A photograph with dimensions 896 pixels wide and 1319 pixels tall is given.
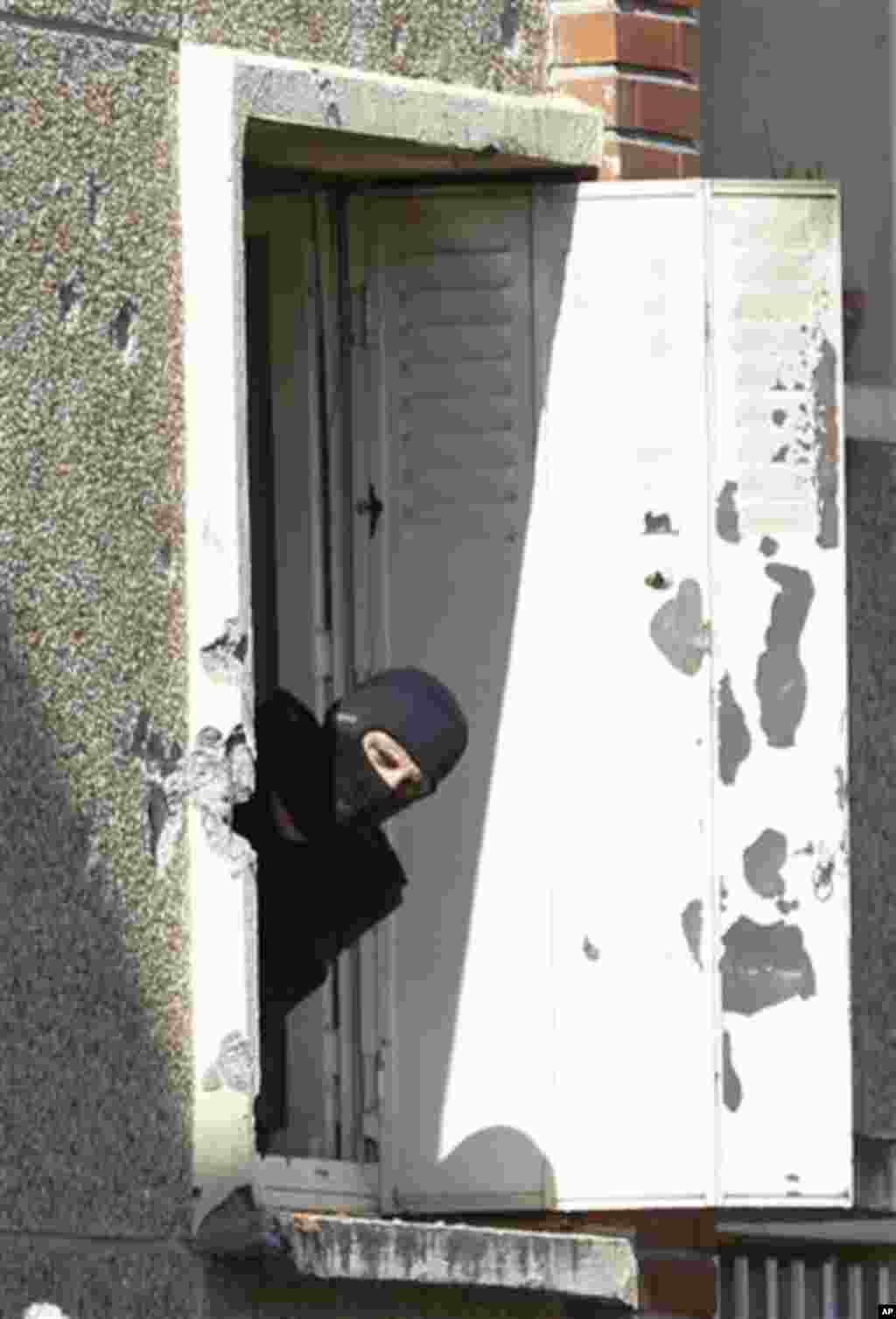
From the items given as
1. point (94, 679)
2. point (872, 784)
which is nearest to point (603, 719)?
point (94, 679)

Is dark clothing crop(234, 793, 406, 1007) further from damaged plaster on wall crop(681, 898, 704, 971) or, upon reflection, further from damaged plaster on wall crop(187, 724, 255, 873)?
damaged plaster on wall crop(681, 898, 704, 971)

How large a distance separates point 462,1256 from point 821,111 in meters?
2.76

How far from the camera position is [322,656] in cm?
870

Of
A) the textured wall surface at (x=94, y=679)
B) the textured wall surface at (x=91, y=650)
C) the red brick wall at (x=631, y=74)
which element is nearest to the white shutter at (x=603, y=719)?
the red brick wall at (x=631, y=74)

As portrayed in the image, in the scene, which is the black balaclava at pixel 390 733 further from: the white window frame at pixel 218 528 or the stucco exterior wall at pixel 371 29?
the stucco exterior wall at pixel 371 29

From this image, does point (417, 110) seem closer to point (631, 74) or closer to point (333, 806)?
point (631, 74)

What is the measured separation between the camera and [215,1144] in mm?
7879

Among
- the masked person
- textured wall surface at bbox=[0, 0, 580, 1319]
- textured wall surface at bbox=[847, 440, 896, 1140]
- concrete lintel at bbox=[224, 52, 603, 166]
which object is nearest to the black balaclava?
the masked person

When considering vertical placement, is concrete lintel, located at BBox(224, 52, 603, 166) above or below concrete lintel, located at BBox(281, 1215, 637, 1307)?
above

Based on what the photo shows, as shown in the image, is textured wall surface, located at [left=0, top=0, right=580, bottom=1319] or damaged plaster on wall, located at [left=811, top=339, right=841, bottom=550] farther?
damaged plaster on wall, located at [left=811, top=339, right=841, bottom=550]

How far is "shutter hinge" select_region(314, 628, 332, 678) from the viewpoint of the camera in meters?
8.68

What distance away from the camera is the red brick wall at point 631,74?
8828mm

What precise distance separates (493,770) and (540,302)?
0.75 meters

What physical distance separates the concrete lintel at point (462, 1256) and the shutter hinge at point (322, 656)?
2.99ft
